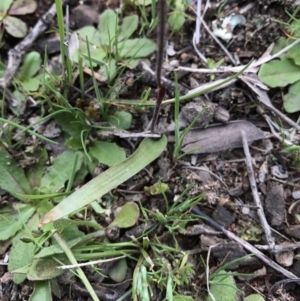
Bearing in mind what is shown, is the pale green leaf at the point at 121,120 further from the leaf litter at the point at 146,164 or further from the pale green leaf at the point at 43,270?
the pale green leaf at the point at 43,270

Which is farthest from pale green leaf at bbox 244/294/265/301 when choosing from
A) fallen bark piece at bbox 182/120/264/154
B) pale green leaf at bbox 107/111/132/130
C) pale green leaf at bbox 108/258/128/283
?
pale green leaf at bbox 107/111/132/130

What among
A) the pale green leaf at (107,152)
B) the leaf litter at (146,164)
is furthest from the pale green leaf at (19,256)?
the pale green leaf at (107,152)

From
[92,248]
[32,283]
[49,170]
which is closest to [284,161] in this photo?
[92,248]

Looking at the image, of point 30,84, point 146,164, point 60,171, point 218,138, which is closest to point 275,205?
point 218,138

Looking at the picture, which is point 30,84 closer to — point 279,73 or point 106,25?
point 106,25

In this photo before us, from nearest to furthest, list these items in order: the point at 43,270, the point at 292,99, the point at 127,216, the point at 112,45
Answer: the point at 43,270, the point at 127,216, the point at 292,99, the point at 112,45

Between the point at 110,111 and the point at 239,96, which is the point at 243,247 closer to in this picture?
the point at 239,96
